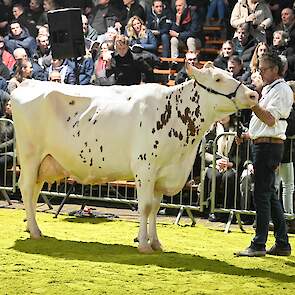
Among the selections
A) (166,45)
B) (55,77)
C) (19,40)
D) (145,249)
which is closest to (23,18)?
(19,40)

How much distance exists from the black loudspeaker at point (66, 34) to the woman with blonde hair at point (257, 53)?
99.7 inches

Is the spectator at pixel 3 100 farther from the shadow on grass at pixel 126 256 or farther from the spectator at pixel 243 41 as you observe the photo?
the shadow on grass at pixel 126 256

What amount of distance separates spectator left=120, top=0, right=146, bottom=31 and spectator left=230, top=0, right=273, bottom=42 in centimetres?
199

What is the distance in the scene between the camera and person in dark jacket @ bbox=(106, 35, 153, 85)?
14242 mm

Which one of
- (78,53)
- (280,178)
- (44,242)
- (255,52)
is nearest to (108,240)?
(44,242)

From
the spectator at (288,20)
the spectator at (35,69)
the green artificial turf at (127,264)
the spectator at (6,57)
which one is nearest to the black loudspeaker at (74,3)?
the spectator at (6,57)

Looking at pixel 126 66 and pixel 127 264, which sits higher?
pixel 126 66

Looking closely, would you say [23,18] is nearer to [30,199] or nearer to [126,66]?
[126,66]

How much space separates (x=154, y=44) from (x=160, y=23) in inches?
30.8

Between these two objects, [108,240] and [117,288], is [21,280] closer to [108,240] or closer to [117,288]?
[117,288]

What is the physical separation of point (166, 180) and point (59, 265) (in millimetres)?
1488

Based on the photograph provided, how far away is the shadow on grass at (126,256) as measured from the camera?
27.5 ft

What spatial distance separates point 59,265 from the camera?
27.2ft

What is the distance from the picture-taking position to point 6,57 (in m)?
17.2
